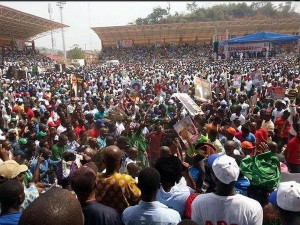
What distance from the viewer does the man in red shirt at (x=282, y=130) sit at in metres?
7.29

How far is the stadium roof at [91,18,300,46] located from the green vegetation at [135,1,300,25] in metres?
28.7

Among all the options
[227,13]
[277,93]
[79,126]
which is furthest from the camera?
[227,13]

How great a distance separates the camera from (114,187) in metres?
3.05

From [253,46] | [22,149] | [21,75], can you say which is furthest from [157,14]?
[22,149]

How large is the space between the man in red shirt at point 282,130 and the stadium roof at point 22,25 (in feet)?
98.8

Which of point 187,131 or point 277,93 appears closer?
point 187,131

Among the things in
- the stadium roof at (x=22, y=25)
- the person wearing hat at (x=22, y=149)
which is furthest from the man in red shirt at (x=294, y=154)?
A: the stadium roof at (x=22, y=25)

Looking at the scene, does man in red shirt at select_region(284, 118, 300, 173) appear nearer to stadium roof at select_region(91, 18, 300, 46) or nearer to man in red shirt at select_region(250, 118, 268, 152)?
man in red shirt at select_region(250, 118, 268, 152)

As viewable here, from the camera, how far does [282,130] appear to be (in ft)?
24.0

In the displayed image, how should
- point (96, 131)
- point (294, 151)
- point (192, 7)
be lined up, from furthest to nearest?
1. point (192, 7)
2. point (96, 131)
3. point (294, 151)

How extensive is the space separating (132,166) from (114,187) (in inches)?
43.3

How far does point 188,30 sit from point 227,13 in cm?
3996

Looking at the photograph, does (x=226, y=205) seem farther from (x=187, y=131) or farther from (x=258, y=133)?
(x=258, y=133)

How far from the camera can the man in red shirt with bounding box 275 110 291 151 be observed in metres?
7.29
